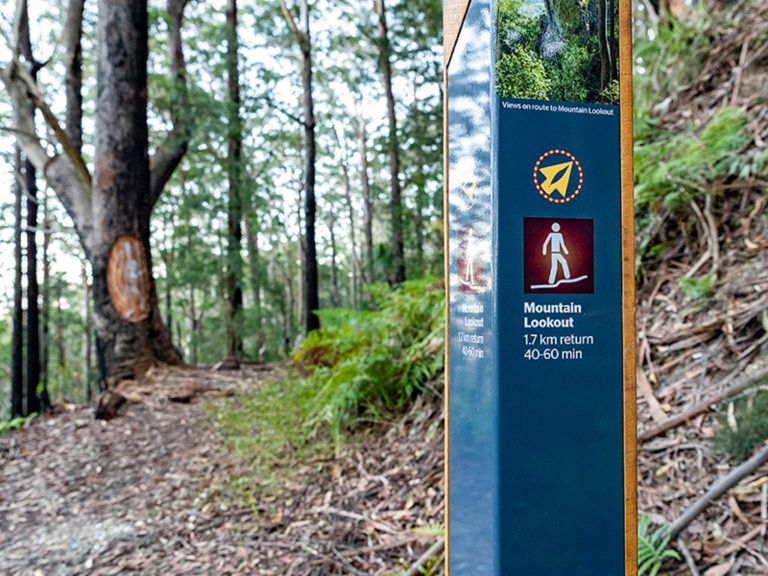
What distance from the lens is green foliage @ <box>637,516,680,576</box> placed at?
2.16 m

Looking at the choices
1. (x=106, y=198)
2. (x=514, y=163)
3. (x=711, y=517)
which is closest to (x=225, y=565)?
(x=711, y=517)

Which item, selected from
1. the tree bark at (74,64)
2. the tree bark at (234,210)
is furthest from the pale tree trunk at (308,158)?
the tree bark at (74,64)

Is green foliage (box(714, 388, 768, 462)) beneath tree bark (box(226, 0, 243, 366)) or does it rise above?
beneath

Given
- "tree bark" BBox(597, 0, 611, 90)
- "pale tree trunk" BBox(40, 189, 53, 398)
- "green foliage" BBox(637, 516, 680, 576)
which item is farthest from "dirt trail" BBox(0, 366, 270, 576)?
"pale tree trunk" BBox(40, 189, 53, 398)

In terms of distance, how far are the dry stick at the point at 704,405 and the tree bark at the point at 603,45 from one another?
1.79 metres

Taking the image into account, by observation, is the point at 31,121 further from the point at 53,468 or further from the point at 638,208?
the point at 638,208

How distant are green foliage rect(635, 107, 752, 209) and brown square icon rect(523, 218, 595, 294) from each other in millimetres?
2611

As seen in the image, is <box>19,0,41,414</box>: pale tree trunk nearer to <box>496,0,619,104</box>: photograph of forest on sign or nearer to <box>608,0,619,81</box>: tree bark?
<box>496,0,619,104</box>: photograph of forest on sign

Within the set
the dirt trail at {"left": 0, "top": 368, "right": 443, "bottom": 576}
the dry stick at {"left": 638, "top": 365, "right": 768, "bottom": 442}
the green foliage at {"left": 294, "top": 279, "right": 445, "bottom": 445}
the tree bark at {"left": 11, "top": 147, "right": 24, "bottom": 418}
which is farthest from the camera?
the tree bark at {"left": 11, "top": 147, "right": 24, "bottom": 418}

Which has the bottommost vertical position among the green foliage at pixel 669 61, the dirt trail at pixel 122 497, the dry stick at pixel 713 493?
the dirt trail at pixel 122 497

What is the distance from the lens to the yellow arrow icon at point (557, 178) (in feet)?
4.88

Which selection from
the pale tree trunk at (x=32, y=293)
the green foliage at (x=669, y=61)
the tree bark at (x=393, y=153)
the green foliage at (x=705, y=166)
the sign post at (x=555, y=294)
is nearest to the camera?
the sign post at (x=555, y=294)

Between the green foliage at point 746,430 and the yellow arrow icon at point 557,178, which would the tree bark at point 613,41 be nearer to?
the yellow arrow icon at point 557,178

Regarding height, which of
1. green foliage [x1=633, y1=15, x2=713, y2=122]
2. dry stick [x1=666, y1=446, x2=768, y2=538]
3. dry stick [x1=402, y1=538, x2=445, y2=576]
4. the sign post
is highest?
green foliage [x1=633, y1=15, x2=713, y2=122]
